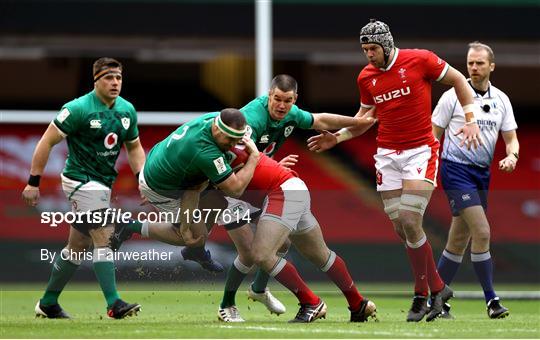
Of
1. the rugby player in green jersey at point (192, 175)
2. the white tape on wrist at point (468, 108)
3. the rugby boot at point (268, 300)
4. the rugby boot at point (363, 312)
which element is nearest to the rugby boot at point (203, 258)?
the rugby player in green jersey at point (192, 175)

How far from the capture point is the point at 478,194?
33.0ft

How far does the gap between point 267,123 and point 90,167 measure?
55.4 inches

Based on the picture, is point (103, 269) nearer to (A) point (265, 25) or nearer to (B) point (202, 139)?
(B) point (202, 139)

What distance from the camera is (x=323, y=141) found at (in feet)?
32.8

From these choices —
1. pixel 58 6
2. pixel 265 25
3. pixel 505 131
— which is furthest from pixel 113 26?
pixel 505 131

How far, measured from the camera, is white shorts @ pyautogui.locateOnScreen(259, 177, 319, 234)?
904 centimetres

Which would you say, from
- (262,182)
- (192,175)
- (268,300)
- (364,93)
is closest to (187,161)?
(192,175)

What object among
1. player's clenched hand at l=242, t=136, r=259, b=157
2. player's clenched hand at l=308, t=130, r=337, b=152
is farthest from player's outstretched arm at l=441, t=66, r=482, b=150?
player's clenched hand at l=242, t=136, r=259, b=157

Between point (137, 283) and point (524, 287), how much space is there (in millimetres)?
5280

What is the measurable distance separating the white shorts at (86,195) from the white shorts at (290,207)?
1.33 m

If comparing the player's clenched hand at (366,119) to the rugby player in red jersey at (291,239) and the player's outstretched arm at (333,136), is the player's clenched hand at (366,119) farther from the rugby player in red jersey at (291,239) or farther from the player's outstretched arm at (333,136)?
the rugby player in red jersey at (291,239)

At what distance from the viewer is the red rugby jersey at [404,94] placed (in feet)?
30.9

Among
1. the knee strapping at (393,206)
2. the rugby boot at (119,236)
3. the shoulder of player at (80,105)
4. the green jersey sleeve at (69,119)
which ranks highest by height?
the shoulder of player at (80,105)

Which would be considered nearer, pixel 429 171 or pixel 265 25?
pixel 429 171
